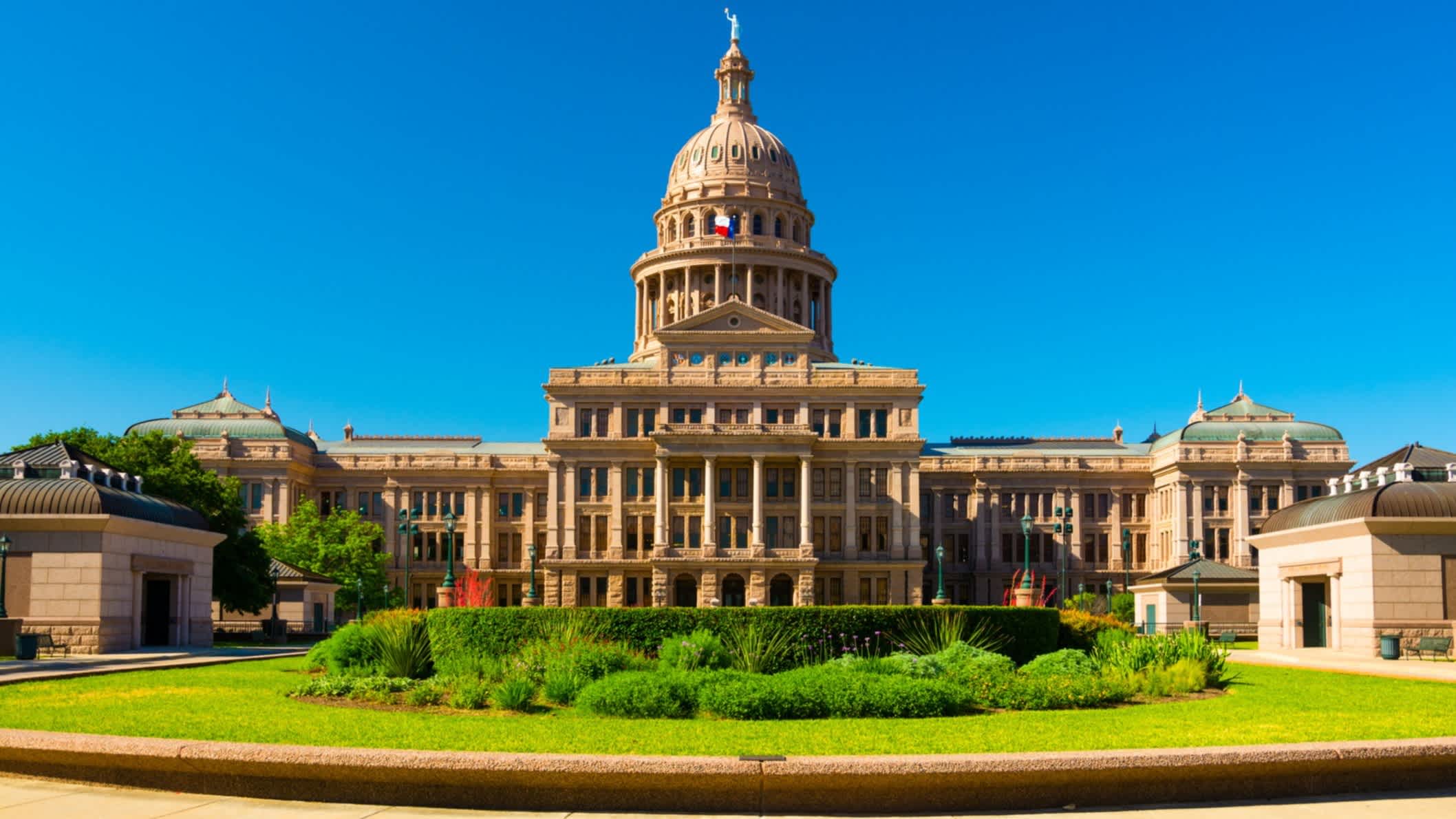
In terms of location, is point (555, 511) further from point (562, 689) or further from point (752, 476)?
point (562, 689)

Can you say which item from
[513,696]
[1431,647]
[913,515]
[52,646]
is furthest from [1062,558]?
[513,696]

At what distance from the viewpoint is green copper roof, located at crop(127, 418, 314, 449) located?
344 feet

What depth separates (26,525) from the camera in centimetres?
4194

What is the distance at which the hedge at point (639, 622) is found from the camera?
28938 millimetres

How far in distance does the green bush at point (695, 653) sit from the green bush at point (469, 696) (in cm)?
410

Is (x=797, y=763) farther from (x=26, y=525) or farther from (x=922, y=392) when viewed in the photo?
(x=922, y=392)

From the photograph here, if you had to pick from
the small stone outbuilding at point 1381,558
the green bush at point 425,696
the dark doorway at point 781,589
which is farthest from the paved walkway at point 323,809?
the dark doorway at point 781,589

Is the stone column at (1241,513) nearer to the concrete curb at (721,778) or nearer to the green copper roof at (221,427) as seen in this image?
the green copper roof at (221,427)

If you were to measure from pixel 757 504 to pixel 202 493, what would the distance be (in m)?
39.0

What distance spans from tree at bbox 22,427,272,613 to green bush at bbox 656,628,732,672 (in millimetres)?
38067

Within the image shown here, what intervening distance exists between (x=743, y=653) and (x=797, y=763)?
46.0 ft

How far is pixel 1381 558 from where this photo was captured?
42562mm

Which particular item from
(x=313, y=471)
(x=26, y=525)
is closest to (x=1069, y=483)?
(x=313, y=471)

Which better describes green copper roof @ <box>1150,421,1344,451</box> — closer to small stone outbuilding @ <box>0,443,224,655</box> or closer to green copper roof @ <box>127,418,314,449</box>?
green copper roof @ <box>127,418,314,449</box>
